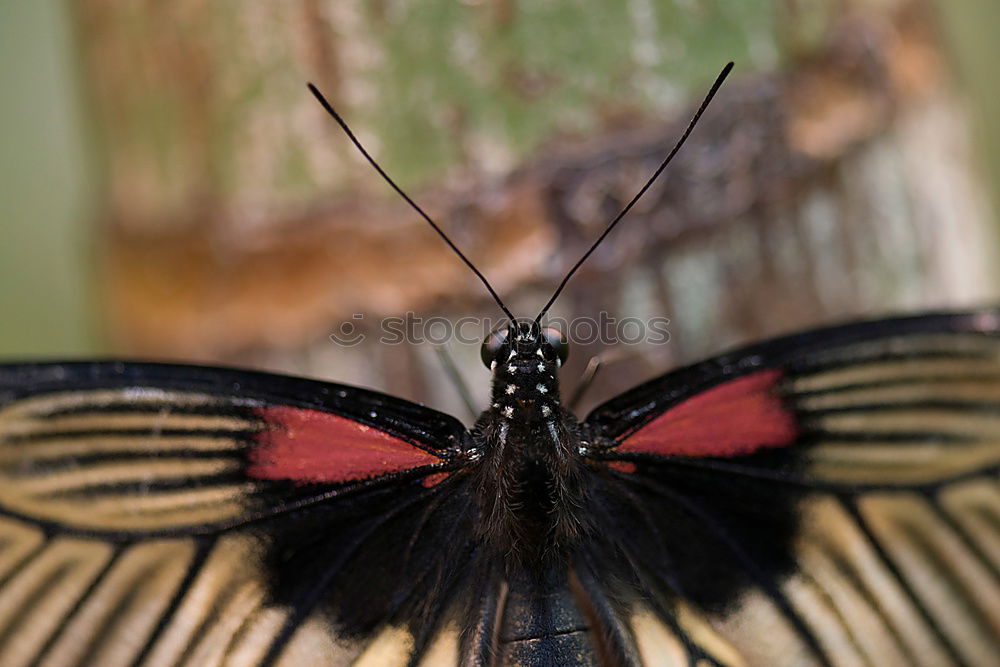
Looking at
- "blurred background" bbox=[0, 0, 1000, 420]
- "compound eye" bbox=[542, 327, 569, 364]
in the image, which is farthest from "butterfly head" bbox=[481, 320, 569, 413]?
"blurred background" bbox=[0, 0, 1000, 420]

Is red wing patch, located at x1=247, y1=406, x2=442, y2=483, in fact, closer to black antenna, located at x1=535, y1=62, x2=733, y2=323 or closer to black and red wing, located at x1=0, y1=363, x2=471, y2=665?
black and red wing, located at x1=0, y1=363, x2=471, y2=665

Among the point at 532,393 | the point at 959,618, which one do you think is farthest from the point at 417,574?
the point at 959,618

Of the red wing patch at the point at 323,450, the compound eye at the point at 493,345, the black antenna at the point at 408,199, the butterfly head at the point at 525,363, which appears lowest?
the red wing patch at the point at 323,450

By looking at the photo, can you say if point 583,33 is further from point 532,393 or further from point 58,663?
point 58,663

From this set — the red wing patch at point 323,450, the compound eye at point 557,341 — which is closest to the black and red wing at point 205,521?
the red wing patch at point 323,450

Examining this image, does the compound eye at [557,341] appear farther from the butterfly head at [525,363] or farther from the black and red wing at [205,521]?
the black and red wing at [205,521]

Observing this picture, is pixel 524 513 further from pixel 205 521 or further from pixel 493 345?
pixel 205 521

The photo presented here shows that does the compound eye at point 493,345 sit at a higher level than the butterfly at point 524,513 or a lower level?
higher
